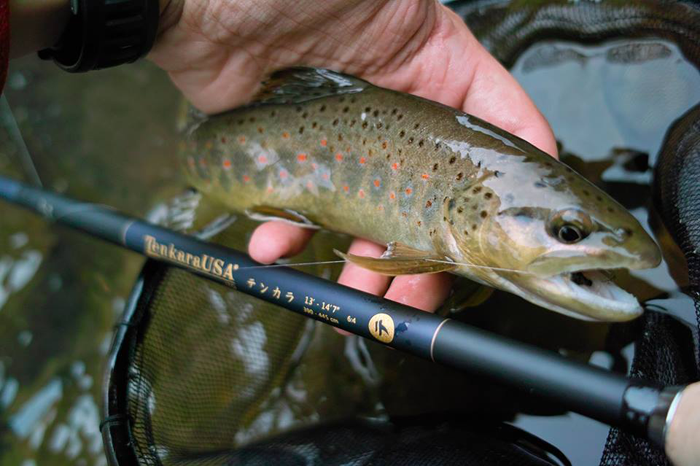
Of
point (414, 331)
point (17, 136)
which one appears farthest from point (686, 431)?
point (17, 136)

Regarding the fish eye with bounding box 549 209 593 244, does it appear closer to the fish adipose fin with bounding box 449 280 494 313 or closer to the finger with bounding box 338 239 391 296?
the fish adipose fin with bounding box 449 280 494 313

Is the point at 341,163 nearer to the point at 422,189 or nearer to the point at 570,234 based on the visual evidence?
the point at 422,189

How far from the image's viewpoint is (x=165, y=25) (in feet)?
6.50

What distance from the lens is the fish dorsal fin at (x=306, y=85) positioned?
72.9 inches

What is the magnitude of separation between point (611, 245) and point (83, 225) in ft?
5.35

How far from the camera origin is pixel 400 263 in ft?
5.09

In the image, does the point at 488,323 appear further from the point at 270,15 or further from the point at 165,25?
the point at 165,25

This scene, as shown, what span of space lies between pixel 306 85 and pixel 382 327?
878 millimetres

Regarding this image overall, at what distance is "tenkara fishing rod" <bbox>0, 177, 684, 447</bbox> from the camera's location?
1104 mm

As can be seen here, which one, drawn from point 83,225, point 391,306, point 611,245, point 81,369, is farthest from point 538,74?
point 81,369

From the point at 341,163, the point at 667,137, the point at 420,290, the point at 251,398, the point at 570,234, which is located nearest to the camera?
the point at 570,234

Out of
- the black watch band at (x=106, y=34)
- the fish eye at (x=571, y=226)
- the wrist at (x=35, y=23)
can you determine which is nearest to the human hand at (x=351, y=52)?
the black watch band at (x=106, y=34)

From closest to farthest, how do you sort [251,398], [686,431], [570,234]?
[686,431]
[570,234]
[251,398]

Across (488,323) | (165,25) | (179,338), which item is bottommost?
(179,338)
